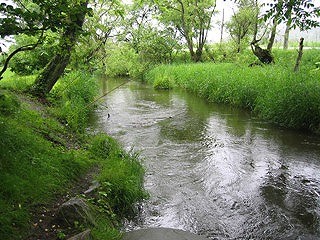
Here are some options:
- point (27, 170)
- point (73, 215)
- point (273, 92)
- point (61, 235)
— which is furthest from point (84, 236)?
point (273, 92)

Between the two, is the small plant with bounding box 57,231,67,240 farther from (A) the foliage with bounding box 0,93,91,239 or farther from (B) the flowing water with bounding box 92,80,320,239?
(B) the flowing water with bounding box 92,80,320,239

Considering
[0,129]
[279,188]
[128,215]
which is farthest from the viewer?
[279,188]

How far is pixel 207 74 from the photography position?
16.2m

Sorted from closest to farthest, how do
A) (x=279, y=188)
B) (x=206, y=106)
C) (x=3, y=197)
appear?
1. (x=3, y=197)
2. (x=279, y=188)
3. (x=206, y=106)

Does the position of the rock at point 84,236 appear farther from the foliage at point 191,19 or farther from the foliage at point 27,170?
the foliage at point 191,19

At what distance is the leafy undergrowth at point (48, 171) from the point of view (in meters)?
3.40

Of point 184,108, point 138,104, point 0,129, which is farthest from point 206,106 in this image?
point 0,129

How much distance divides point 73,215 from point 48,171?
3.51 feet

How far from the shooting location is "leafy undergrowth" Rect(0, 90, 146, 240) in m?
3.40

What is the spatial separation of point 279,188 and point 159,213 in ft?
7.57

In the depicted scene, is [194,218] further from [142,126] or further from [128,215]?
[142,126]

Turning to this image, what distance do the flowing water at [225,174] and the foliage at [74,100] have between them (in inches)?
33.3

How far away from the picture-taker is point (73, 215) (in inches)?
137

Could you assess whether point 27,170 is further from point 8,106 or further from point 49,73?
point 49,73
